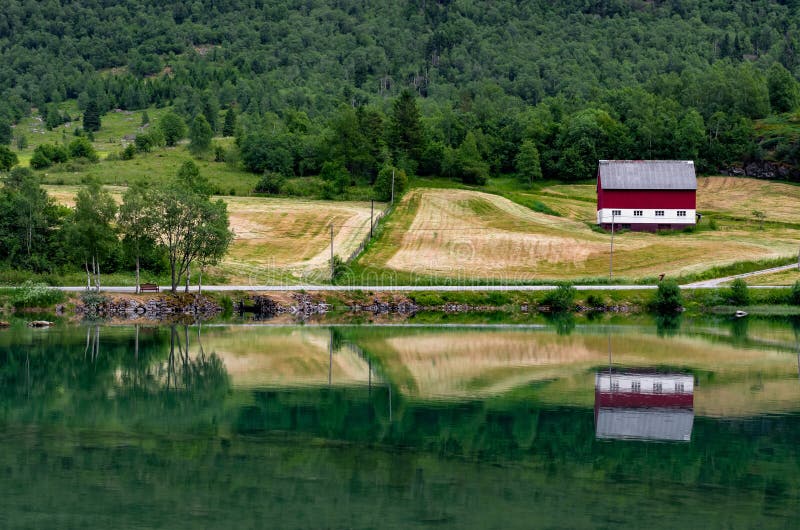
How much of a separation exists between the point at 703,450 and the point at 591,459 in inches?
142

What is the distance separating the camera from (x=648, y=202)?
94938 millimetres

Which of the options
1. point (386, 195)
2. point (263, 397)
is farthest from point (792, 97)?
point (263, 397)

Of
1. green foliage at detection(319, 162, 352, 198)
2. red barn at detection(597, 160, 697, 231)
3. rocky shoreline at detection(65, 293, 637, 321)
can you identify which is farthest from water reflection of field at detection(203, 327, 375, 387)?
green foliage at detection(319, 162, 352, 198)

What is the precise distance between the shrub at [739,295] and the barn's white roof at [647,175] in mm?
23568

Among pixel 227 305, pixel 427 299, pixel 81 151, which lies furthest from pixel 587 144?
pixel 227 305

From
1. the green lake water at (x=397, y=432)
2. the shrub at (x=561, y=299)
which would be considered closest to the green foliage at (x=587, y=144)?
the shrub at (x=561, y=299)

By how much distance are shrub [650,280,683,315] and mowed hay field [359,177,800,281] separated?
6.73 m

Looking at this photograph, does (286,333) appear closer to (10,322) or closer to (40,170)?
(10,322)

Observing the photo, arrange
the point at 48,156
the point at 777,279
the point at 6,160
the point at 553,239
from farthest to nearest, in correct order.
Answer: the point at 48,156 → the point at 6,160 → the point at 553,239 → the point at 777,279

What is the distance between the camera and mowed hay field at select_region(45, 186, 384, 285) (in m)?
77.9

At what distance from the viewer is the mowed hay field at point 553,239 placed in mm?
80312

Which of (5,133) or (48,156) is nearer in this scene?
(48,156)

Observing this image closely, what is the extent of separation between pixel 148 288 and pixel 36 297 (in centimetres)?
729

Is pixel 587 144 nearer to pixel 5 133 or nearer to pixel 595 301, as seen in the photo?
pixel 595 301
